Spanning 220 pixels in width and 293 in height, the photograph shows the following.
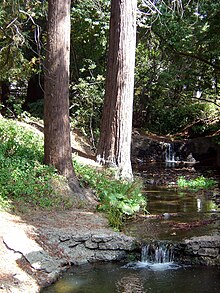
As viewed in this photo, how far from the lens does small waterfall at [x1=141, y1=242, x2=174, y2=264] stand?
22.4ft

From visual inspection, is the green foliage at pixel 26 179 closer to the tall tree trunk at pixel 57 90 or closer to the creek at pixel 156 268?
the tall tree trunk at pixel 57 90

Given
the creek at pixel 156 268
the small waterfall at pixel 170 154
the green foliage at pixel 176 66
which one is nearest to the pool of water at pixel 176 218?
the creek at pixel 156 268

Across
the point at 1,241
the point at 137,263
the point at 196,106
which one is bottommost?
the point at 137,263

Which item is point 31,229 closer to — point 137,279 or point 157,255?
point 137,279

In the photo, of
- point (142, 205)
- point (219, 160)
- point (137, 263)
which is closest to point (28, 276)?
point (137, 263)

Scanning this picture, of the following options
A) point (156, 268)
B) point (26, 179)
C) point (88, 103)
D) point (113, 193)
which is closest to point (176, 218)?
point (113, 193)

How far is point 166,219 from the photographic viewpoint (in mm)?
8570

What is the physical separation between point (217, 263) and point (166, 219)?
6.80 ft

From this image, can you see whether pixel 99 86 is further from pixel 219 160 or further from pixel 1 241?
pixel 1 241

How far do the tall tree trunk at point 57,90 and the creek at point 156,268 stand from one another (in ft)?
6.79

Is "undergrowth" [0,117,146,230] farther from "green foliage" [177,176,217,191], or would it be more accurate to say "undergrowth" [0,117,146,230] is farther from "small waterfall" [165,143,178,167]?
"small waterfall" [165,143,178,167]

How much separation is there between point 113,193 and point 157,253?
2428 millimetres

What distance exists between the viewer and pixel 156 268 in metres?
6.58

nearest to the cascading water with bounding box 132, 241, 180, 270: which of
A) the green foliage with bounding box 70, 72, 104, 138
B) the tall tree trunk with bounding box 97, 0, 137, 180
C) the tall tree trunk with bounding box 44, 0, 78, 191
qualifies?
the tall tree trunk with bounding box 44, 0, 78, 191
